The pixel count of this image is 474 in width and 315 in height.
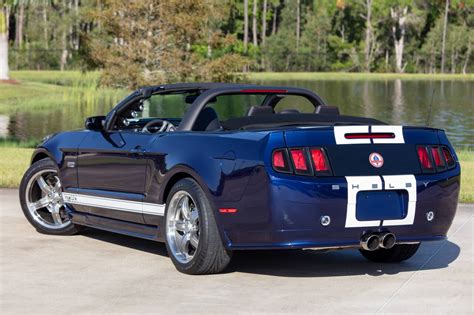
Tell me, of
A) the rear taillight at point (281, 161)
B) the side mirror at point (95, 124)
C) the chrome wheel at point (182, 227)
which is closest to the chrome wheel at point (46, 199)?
the side mirror at point (95, 124)

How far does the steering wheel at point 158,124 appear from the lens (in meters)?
9.20

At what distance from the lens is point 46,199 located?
34.3ft

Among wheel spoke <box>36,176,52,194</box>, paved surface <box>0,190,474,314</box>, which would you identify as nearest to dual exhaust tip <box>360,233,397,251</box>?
paved surface <box>0,190,474,314</box>

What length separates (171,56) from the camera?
40.8 m

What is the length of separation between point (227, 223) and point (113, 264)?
4.14ft

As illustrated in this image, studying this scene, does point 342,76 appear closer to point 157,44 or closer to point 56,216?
point 157,44

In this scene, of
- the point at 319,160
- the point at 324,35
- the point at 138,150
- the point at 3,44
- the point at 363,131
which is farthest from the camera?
the point at 324,35

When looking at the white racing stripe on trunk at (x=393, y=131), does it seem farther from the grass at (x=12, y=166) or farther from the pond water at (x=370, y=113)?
the pond water at (x=370, y=113)

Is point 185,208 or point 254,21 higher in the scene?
point 254,21

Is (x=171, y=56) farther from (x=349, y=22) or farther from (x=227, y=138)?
(x=349, y=22)

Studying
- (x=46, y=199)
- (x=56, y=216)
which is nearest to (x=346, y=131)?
(x=56, y=216)

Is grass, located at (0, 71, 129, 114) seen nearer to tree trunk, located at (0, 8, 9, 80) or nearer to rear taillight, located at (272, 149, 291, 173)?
tree trunk, located at (0, 8, 9, 80)

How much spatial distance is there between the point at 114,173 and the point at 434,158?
8.42 feet

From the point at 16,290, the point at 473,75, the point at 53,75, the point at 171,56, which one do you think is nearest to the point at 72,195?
the point at 16,290
